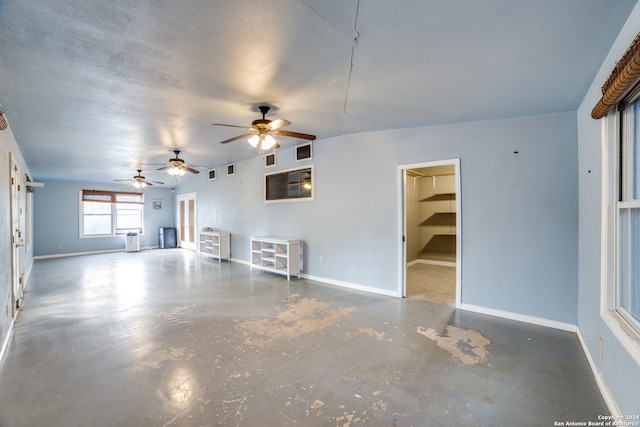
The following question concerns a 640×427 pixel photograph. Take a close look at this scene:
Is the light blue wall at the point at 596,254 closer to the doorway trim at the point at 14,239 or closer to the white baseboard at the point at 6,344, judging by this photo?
the white baseboard at the point at 6,344

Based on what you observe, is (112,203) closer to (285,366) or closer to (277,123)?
(277,123)

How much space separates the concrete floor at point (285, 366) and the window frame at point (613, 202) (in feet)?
2.13

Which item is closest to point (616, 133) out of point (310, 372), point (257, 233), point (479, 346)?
point (479, 346)

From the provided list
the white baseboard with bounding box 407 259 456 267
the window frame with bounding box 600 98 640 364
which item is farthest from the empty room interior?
the white baseboard with bounding box 407 259 456 267

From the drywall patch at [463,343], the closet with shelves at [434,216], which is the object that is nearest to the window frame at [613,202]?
the drywall patch at [463,343]

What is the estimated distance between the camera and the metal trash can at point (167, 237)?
36.0 ft

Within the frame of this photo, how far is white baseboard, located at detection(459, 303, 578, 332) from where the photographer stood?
3.16 meters

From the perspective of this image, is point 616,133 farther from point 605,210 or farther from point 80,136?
point 80,136

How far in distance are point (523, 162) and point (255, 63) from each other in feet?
10.7

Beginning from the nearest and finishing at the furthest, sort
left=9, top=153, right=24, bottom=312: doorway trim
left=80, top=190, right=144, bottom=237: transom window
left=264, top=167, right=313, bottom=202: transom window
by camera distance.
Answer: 1. left=9, top=153, right=24, bottom=312: doorway trim
2. left=264, top=167, right=313, bottom=202: transom window
3. left=80, top=190, right=144, bottom=237: transom window

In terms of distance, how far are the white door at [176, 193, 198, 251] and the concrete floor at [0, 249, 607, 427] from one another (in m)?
5.84

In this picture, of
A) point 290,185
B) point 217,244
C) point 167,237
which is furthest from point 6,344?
point 167,237

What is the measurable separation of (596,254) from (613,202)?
0.56 meters

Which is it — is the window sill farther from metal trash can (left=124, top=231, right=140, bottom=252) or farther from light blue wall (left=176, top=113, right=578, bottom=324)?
metal trash can (left=124, top=231, right=140, bottom=252)
